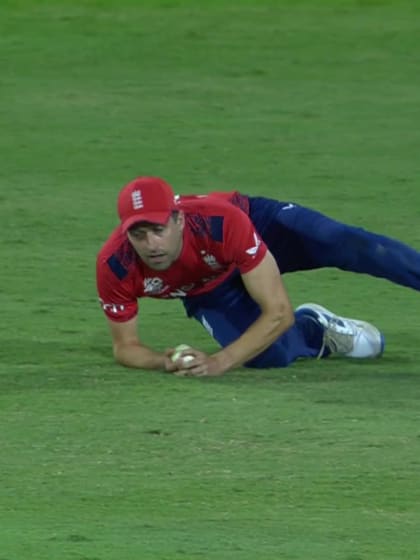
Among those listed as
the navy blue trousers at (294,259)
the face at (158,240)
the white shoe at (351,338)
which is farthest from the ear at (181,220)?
the white shoe at (351,338)

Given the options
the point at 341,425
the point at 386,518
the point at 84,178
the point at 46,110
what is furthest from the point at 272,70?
the point at 386,518

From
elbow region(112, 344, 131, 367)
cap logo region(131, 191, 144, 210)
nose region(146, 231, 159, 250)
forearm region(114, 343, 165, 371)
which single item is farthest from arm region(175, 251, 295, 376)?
cap logo region(131, 191, 144, 210)

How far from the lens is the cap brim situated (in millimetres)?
7930

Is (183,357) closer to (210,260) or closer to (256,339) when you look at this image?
(256,339)

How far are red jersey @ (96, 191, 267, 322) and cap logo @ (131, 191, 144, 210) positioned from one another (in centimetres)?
29

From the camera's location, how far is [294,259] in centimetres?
881

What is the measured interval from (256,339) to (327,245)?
0.57 meters

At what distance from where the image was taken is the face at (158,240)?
800 cm

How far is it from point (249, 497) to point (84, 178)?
6.68 metres

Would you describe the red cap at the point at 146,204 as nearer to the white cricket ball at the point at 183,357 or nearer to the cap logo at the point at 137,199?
the cap logo at the point at 137,199

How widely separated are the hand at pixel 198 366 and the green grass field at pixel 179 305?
0.20ft

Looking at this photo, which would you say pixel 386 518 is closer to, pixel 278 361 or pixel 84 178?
pixel 278 361

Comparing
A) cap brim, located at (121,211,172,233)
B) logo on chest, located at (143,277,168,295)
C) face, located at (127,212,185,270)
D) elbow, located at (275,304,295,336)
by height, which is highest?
cap brim, located at (121,211,172,233)

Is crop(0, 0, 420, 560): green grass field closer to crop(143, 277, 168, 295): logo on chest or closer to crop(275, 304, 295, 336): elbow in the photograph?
crop(275, 304, 295, 336): elbow
